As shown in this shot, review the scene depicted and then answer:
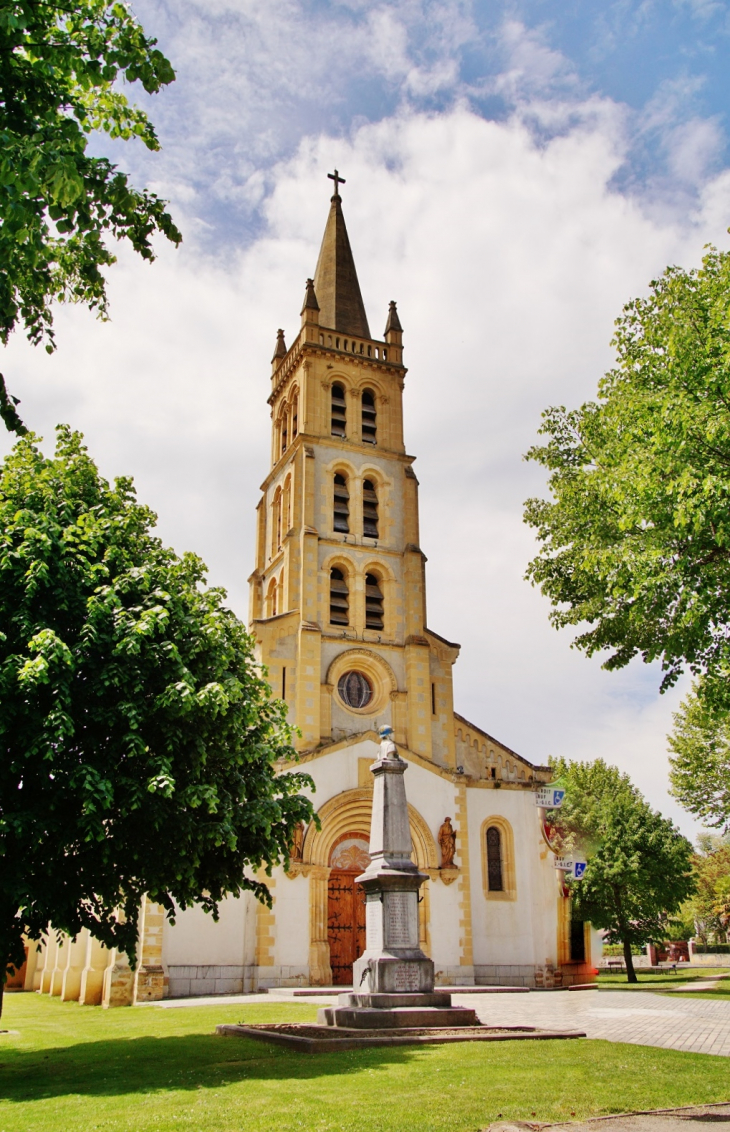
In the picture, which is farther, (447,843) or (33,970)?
(33,970)

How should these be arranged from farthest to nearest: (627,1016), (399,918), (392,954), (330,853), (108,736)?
1. (330,853)
2. (627,1016)
3. (399,918)
4. (392,954)
5. (108,736)

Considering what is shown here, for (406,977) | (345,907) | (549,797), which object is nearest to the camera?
(406,977)

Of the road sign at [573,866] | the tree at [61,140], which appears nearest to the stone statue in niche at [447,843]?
the road sign at [573,866]

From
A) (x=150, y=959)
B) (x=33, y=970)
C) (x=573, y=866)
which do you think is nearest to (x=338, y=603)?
(x=573, y=866)

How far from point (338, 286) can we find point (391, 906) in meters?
31.5

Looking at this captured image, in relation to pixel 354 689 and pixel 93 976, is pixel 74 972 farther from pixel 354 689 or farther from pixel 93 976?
pixel 354 689

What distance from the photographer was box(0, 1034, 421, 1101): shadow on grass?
10266 millimetres

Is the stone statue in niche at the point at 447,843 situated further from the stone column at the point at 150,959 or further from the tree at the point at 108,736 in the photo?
the tree at the point at 108,736

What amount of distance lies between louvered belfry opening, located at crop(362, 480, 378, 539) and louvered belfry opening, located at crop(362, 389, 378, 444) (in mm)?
2099

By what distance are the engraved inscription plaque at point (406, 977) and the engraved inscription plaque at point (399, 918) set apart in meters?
0.39

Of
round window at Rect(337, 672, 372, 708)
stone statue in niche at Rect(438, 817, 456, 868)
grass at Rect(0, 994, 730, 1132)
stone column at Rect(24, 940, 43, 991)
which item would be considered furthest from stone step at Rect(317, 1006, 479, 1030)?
stone column at Rect(24, 940, 43, 991)

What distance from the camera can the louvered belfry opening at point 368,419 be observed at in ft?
125

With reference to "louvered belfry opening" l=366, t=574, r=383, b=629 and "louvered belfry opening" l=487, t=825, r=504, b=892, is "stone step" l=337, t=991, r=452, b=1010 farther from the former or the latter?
"louvered belfry opening" l=366, t=574, r=383, b=629

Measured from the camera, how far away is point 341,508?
36.0 m
